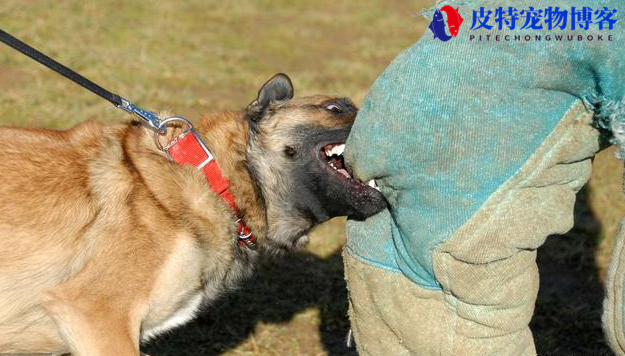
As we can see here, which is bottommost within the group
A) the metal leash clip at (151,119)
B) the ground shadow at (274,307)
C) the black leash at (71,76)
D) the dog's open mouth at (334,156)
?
the ground shadow at (274,307)

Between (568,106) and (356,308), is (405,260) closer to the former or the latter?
(356,308)

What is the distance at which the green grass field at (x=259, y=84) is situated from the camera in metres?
4.88

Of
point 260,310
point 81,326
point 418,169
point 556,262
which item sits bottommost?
point 556,262

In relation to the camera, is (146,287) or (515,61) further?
(146,287)

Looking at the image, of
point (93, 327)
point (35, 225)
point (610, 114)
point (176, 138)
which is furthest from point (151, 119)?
point (610, 114)

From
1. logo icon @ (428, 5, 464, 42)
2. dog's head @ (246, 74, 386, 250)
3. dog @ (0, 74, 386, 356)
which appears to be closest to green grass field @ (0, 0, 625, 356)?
logo icon @ (428, 5, 464, 42)

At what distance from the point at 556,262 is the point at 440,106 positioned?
134 inches

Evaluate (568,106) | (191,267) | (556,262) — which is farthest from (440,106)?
(556,262)

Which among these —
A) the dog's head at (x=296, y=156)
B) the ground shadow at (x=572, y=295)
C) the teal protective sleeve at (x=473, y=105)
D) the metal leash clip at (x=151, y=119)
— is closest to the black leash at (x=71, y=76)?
the metal leash clip at (x=151, y=119)

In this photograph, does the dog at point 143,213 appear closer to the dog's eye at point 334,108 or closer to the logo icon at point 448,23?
the dog's eye at point 334,108

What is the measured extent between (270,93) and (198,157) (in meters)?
0.52

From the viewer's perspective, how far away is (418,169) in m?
2.98

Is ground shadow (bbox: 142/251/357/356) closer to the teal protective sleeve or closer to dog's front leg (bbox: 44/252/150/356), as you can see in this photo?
dog's front leg (bbox: 44/252/150/356)

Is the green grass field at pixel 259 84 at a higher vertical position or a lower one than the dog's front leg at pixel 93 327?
lower
